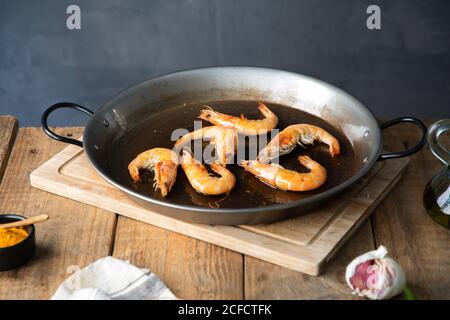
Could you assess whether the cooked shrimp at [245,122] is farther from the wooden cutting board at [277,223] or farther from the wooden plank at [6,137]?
the wooden plank at [6,137]

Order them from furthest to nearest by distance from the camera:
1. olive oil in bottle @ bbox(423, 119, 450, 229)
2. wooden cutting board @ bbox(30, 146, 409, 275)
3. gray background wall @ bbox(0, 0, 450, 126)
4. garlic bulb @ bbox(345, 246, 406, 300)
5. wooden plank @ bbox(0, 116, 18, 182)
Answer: gray background wall @ bbox(0, 0, 450, 126) < wooden plank @ bbox(0, 116, 18, 182) < olive oil in bottle @ bbox(423, 119, 450, 229) < wooden cutting board @ bbox(30, 146, 409, 275) < garlic bulb @ bbox(345, 246, 406, 300)

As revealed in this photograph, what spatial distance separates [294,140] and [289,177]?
212mm

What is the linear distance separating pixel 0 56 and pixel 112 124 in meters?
1.54

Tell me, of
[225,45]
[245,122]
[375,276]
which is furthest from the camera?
[225,45]

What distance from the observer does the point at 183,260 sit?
5.65 ft

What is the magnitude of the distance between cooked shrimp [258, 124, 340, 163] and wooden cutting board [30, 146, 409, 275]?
0.53ft

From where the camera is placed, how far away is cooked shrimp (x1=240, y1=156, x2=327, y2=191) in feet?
6.16

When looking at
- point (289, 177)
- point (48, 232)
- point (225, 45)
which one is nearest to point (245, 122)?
point (289, 177)

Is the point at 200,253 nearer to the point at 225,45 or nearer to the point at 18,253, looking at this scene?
the point at 18,253

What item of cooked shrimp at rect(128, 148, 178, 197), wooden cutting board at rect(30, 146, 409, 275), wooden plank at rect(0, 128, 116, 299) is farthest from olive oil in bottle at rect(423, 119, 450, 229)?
wooden plank at rect(0, 128, 116, 299)

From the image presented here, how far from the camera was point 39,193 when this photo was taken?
79.0 inches

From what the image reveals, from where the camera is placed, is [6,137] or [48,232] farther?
[6,137]

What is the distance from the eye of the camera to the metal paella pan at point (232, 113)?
5.77 ft

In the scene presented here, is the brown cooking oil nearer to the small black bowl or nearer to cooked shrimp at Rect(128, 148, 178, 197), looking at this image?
cooked shrimp at Rect(128, 148, 178, 197)
